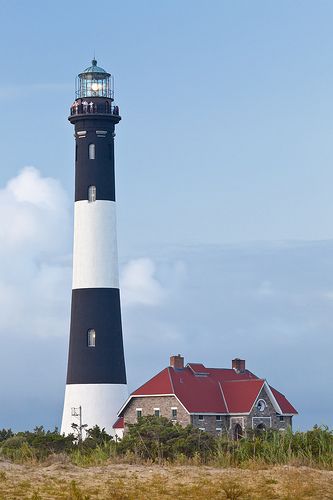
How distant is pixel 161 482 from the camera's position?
20250mm

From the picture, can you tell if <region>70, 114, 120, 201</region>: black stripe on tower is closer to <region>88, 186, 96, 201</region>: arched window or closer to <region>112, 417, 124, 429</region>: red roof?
<region>88, 186, 96, 201</region>: arched window

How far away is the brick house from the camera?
70.8 meters

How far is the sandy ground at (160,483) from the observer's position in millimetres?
19562

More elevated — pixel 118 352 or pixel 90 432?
pixel 118 352

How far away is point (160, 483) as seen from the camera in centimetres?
2022

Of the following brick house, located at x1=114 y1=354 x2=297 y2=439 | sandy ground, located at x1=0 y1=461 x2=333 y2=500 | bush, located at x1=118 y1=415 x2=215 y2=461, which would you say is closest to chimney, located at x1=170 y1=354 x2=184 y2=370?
brick house, located at x1=114 y1=354 x2=297 y2=439

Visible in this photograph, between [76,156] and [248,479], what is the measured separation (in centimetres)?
4644

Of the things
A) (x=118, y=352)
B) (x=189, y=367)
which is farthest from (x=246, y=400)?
(x=118, y=352)

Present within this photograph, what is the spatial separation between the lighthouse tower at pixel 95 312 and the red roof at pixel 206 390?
7.48m

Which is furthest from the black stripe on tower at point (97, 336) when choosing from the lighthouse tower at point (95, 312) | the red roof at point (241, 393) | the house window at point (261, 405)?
the house window at point (261, 405)

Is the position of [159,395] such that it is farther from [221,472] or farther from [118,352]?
[221,472]

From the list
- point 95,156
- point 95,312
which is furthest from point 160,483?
point 95,156

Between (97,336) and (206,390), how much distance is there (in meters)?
12.6

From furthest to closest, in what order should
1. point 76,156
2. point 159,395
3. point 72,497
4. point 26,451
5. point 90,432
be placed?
point 159,395, point 76,156, point 90,432, point 26,451, point 72,497
